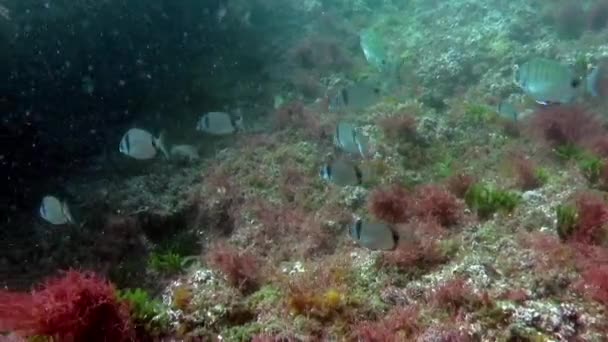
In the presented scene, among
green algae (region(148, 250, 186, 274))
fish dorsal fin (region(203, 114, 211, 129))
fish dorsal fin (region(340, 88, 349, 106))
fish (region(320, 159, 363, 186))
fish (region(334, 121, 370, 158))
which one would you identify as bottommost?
green algae (region(148, 250, 186, 274))

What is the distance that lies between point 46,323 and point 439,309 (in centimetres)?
369

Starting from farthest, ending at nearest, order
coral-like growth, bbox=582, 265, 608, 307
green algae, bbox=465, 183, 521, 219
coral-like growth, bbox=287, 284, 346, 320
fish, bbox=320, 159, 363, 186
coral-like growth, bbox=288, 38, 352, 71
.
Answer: coral-like growth, bbox=288, 38, 352, 71 < green algae, bbox=465, 183, 521, 219 < fish, bbox=320, 159, 363, 186 < coral-like growth, bbox=287, 284, 346, 320 < coral-like growth, bbox=582, 265, 608, 307

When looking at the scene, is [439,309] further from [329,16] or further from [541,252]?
[329,16]

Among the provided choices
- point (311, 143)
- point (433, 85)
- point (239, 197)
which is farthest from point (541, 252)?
point (433, 85)

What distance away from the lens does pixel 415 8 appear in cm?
2173

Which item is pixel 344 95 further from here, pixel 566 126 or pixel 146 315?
Result: pixel 146 315

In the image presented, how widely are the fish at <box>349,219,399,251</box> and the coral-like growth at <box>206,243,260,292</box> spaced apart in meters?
1.41

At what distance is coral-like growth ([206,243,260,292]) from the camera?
5.49 metres

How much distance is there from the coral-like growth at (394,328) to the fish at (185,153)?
609 cm

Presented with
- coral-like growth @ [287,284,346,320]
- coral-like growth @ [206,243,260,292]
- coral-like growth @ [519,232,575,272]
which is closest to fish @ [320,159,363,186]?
coral-like growth @ [206,243,260,292]

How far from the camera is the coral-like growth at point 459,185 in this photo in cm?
699

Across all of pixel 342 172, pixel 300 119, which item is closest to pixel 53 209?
pixel 342 172

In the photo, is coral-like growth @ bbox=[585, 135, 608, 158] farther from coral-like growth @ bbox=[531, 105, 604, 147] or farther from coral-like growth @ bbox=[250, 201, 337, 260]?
coral-like growth @ bbox=[250, 201, 337, 260]

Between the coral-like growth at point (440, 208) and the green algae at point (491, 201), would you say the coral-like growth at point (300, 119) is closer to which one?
the coral-like growth at point (440, 208)
